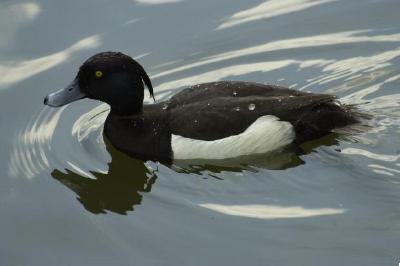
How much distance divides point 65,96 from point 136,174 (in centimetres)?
101

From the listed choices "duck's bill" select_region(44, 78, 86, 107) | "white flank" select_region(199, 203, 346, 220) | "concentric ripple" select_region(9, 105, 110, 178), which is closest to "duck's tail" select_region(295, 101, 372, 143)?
"white flank" select_region(199, 203, 346, 220)

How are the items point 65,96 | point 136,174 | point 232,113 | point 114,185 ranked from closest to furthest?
point 232,113 < point 114,185 < point 136,174 < point 65,96

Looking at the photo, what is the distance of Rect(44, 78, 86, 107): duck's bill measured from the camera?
337 inches

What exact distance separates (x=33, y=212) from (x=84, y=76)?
142 centimetres

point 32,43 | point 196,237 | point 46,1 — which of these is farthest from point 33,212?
point 46,1

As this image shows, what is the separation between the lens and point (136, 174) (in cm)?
831

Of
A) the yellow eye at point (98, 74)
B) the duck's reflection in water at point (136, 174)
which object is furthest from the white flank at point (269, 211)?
the yellow eye at point (98, 74)

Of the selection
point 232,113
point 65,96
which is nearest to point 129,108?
point 65,96

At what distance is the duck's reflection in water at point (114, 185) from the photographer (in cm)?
787

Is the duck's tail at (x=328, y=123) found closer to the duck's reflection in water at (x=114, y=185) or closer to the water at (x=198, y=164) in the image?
the water at (x=198, y=164)

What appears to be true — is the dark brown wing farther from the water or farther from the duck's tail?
the water

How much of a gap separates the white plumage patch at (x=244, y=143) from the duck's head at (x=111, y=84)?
26.2 inches

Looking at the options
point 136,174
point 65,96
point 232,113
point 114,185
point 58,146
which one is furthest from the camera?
point 58,146

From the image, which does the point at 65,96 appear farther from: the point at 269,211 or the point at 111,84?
the point at 269,211
